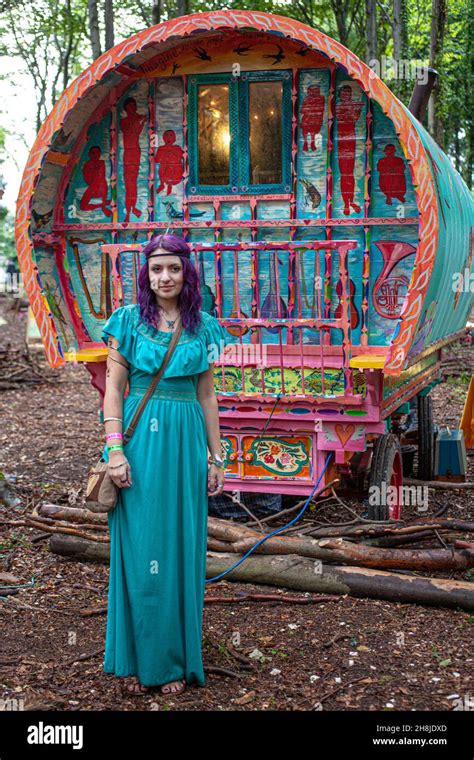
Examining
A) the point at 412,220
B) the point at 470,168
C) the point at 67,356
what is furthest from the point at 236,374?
the point at 470,168

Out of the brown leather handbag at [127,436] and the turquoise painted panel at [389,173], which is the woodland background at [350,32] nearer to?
the turquoise painted panel at [389,173]

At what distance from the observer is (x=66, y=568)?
218 inches

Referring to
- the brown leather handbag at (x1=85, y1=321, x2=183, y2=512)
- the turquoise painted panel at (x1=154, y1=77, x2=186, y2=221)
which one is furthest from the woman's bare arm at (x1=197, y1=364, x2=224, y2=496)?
the turquoise painted panel at (x1=154, y1=77, x2=186, y2=221)

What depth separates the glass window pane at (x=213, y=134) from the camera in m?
6.74

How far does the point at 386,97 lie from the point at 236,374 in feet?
7.31

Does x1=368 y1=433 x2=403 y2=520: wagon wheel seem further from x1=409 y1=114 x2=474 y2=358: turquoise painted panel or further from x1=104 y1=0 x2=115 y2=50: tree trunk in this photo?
x1=104 y1=0 x2=115 y2=50: tree trunk

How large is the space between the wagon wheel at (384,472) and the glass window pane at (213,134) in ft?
8.12

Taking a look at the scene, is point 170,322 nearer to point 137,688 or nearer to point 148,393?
point 148,393

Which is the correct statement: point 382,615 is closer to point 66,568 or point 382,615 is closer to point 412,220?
point 66,568

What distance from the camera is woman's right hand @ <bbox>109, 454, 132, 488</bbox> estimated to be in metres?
3.67

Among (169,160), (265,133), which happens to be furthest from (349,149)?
(169,160)

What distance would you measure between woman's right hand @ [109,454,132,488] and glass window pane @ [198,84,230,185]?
3.74 metres

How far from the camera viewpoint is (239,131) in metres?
6.72

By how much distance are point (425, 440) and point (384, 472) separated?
7.77 ft
